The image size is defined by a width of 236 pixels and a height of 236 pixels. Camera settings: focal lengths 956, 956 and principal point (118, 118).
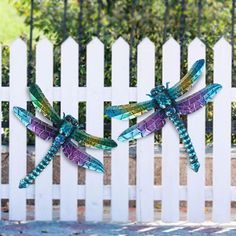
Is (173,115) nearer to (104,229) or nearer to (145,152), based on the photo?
(145,152)

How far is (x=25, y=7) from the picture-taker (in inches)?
433

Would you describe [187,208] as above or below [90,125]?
below

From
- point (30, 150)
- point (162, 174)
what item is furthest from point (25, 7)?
point (162, 174)

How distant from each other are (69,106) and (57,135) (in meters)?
0.23

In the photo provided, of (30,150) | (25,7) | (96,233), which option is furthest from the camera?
(25,7)

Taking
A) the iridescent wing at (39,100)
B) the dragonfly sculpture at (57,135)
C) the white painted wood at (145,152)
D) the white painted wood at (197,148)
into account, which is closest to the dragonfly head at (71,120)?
the dragonfly sculpture at (57,135)

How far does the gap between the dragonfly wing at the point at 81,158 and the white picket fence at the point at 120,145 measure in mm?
53

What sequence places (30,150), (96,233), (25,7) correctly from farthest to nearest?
1. (25,7)
2. (30,150)
3. (96,233)

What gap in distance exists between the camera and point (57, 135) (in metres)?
6.89

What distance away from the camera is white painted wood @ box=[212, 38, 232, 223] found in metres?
6.83

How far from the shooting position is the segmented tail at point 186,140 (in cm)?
682

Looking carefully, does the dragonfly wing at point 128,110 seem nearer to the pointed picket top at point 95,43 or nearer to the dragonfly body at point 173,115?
the dragonfly body at point 173,115

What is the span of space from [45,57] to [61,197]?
102 cm

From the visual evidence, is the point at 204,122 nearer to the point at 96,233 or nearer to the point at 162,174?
the point at 162,174
